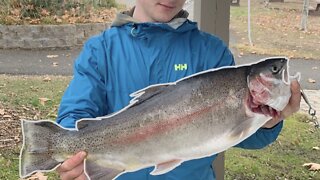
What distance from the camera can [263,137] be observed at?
77.1 inches

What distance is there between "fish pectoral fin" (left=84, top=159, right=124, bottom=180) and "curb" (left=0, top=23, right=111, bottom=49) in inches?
351

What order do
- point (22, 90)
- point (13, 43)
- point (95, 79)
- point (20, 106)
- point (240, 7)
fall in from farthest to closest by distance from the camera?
1. point (240, 7)
2. point (13, 43)
3. point (22, 90)
4. point (20, 106)
5. point (95, 79)

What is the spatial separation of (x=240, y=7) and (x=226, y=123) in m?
19.6

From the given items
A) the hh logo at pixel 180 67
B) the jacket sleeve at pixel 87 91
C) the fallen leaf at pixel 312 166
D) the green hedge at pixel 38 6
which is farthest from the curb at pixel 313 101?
the jacket sleeve at pixel 87 91

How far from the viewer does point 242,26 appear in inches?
632

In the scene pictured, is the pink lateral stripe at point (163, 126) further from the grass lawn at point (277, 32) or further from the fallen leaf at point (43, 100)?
the grass lawn at point (277, 32)

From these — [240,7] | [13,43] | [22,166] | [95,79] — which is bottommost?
[240,7]

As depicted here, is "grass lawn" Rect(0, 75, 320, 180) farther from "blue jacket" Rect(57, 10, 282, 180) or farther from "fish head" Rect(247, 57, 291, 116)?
"fish head" Rect(247, 57, 291, 116)

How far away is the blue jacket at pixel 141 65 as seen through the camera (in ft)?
6.41

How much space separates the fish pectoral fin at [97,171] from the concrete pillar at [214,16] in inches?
92.3

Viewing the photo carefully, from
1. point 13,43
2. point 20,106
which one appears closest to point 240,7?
point 13,43

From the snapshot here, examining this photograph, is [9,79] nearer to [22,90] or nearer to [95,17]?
[22,90]

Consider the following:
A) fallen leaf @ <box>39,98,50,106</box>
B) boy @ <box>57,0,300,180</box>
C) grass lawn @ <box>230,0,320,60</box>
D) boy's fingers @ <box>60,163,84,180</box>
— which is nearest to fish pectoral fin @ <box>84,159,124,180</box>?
boy's fingers @ <box>60,163,84,180</box>

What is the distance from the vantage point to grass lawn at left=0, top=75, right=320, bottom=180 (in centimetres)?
512
